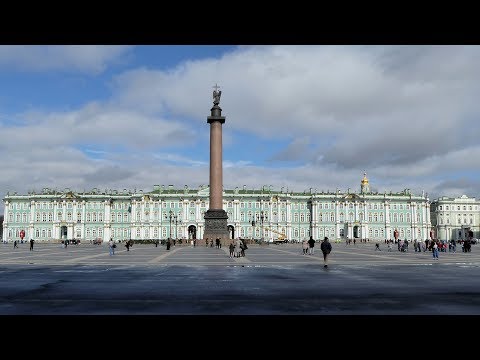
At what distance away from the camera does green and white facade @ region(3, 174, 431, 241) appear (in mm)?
133250

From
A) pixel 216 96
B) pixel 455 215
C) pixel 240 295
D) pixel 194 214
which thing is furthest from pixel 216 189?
pixel 455 215

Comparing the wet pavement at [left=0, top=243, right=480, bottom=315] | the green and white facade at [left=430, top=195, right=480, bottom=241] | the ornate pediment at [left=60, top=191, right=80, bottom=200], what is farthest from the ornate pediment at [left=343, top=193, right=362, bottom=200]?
the wet pavement at [left=0, top=243, right=480, bottom=315]

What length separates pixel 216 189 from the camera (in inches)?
2527

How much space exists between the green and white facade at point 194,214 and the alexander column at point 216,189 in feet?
212

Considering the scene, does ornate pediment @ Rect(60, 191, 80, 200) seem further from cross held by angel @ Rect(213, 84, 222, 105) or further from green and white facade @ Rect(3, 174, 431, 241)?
cross held by angel @ Rect(213, 84, 222, 105)

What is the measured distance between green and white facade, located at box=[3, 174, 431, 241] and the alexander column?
64.7 m

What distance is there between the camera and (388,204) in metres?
142

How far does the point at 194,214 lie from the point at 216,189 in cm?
7030

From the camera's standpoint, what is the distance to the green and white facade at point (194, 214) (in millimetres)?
133250

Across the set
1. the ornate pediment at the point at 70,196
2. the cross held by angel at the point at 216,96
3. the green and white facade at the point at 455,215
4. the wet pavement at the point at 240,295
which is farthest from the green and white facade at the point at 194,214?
the wet pavement at the point at 240,295

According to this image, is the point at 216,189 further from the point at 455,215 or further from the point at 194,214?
the point at 455,215
